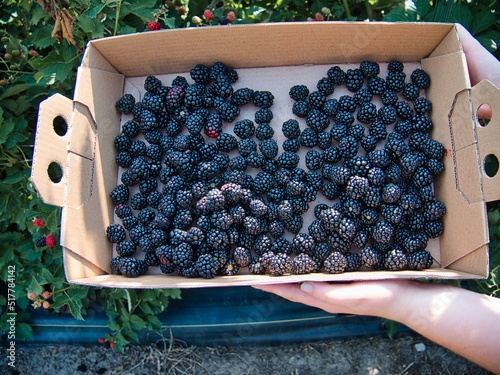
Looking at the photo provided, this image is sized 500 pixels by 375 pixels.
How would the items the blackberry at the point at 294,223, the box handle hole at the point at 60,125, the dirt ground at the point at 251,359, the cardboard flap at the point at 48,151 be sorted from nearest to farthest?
the cardboard flap at the point at 48,151
the blackberry at the point at 294,223
the box handle hole at the point at 60,125
the dirt ground at the point at 251,359

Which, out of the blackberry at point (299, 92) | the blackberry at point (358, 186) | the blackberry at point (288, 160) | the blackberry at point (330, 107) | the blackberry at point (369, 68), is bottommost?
the blackberry at point (358, 186)

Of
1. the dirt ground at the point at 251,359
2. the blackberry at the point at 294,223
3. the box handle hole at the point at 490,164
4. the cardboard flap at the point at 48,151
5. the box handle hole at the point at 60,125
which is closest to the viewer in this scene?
the cardboard flap at the point at 48,151

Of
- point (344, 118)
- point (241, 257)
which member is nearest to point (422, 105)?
point (344, 118)

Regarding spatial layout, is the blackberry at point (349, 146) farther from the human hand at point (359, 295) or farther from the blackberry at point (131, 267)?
Answer: the blackberry at point (131, 267)

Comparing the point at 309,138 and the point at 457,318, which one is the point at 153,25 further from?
the point at 457,318

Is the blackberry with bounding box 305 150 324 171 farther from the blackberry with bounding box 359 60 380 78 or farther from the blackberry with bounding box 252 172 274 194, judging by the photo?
the blackberry with bounding box 359 60 380 78

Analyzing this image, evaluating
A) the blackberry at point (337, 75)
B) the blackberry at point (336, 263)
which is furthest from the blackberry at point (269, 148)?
the blackberry at point (336, 263)

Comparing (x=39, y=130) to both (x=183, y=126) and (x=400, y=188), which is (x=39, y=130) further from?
(x=400, y=188)

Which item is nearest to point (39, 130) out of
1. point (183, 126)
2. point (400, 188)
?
point (183, 126)
